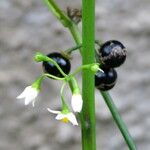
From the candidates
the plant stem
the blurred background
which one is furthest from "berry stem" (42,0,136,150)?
the blurred background

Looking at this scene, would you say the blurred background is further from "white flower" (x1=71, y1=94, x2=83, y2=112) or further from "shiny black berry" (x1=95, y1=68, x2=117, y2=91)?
"white flower" (x1=71, y1=94, x2=83, y2=112)

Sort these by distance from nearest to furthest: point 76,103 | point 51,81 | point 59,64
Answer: point 76,103 < point 59,64 < point 51,81

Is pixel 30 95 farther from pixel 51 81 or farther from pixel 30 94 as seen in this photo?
pixel 51 81

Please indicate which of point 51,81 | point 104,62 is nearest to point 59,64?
point 104,62

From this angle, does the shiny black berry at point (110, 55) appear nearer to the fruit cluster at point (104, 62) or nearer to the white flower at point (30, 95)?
the fruit cluster at point (104, 62)

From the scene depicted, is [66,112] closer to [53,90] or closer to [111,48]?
[111,48]

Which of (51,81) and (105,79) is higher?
(51,81)

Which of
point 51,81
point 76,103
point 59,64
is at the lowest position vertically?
point 76,103
